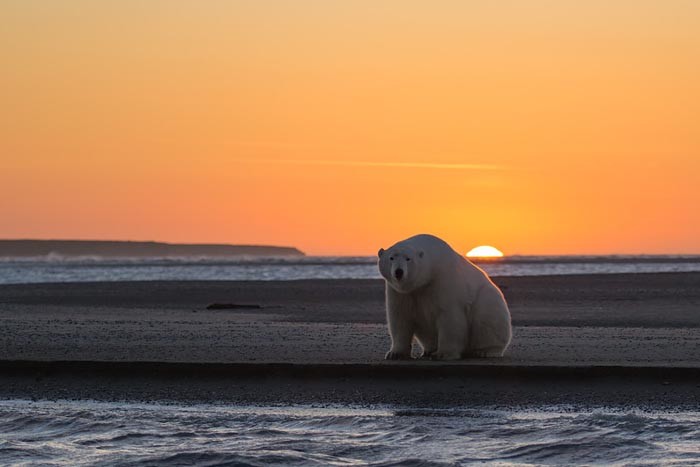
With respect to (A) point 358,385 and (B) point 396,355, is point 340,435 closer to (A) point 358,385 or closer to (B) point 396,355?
(A) point 358,385

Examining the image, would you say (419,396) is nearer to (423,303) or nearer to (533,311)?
(423,303)

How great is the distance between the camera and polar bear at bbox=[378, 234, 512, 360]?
12.4 m

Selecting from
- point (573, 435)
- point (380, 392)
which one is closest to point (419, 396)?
point (380, 392)

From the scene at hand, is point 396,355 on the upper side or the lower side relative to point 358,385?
upper

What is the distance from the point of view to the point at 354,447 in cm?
866

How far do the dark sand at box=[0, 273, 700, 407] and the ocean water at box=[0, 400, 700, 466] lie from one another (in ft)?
2.12

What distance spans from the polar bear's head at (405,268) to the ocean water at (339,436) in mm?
2151

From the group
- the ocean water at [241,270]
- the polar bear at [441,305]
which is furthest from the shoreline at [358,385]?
the ocean water at [241,270]

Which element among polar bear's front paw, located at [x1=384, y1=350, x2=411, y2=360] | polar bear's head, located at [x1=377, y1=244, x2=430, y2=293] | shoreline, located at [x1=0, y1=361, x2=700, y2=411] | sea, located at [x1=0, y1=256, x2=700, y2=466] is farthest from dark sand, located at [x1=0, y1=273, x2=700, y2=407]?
polar bear's head, located at [x1=377, y1=244, x2=430, y2=293]

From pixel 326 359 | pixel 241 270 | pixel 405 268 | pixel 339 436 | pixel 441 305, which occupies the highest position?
pixel 405 268

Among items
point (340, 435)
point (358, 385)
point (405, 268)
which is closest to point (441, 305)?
point (405, 268)

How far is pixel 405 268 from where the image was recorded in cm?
1209

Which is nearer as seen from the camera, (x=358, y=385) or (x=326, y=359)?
(x=358, y=385)

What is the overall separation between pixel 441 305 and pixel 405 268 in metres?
0.73
